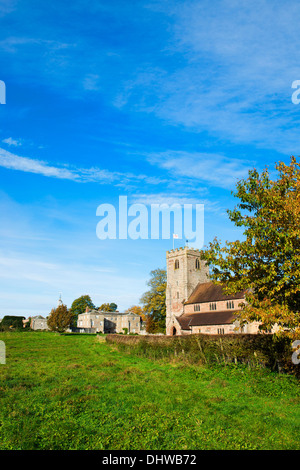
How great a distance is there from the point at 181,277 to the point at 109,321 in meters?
47.8

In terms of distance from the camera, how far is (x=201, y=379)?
17.9 metres

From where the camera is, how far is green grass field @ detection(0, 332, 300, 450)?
8.79 metres

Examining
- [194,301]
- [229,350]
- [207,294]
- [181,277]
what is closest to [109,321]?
[181,277]

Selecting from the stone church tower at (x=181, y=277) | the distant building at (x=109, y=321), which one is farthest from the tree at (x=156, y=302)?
the distant building at (x=109, y=321)

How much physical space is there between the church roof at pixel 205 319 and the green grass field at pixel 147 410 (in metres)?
30.0

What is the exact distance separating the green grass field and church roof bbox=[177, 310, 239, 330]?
2999cm

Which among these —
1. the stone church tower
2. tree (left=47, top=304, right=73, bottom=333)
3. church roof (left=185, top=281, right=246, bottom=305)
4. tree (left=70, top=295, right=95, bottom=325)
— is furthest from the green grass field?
tree (left=70, top=295, right=95, bottom=325)

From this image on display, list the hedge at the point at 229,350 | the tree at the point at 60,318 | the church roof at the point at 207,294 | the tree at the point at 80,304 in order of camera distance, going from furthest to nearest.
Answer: the tree at the point at 80,304
the tree at the point at 60,318
the church roof at the point at 207,294
the hedge at the point at 229,350

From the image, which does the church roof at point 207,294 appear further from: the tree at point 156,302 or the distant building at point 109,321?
the distant building at point 109,321

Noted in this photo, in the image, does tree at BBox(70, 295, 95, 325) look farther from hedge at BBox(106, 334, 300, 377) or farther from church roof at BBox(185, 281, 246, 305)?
hedge at BBox(106, 334, 300, 377)

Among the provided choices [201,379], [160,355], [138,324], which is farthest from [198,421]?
[138,324]

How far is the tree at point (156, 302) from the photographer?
69.9 m
